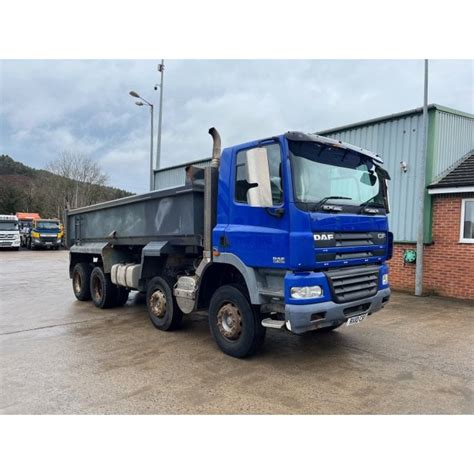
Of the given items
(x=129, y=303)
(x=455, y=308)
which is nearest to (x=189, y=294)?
(x=129, y=303)

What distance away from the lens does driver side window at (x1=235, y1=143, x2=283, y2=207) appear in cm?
432

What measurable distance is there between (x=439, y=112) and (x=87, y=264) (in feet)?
30.4

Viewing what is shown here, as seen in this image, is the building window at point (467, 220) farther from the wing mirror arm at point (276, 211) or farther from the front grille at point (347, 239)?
the wing mirror arm at point (276, 211)

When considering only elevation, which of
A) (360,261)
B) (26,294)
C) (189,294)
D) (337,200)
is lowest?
(26,294)

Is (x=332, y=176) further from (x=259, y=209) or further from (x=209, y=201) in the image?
(x=209, y=201)

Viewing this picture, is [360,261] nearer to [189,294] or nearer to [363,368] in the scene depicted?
[363,368]

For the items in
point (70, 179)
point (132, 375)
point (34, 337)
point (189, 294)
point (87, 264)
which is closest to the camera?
point (132, 375)

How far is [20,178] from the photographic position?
57.8 meters

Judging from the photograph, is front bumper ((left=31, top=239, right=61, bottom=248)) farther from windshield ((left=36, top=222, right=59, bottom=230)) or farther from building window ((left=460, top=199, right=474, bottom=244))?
building window ((left=460, top=199, right=474, bottom=244))

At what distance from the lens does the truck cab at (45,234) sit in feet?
95.1

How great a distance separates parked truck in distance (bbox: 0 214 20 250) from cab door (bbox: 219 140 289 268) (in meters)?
27.8

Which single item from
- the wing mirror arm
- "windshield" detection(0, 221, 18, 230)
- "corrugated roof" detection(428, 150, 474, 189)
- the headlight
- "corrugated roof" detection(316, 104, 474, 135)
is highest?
"corrugated roof" detection(316, 104, 474, 135)

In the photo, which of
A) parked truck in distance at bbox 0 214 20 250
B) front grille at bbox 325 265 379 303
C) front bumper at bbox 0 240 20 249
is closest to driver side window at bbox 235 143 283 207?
front grille at bbox 325 265 379 303

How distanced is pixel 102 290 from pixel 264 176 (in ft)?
17.2
